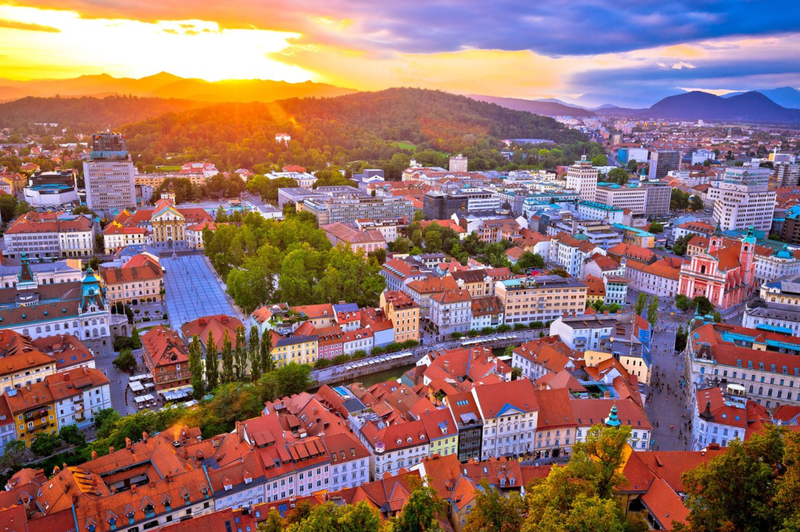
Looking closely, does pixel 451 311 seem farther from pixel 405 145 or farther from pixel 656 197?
pixel 405 145

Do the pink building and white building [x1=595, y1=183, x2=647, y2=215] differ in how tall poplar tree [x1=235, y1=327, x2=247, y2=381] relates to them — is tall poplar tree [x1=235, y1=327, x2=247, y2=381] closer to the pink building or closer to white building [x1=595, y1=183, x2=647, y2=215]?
the pink building

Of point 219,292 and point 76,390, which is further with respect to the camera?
point 219,292

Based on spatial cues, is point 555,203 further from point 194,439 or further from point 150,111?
point 150,111

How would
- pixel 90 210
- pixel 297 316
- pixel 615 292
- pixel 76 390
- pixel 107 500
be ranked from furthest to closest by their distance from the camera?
pixel 90 210
pixel 615 292
pixel 297 316
pixel 76 390
pixel 107 500

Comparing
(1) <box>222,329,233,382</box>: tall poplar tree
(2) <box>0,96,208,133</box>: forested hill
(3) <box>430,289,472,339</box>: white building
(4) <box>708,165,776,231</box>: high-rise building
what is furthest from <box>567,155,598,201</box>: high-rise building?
(2) <box>0,96,208,133</box>: forested hill

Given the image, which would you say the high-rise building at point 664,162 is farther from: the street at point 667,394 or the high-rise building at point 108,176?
the high-rise building at point 108,176

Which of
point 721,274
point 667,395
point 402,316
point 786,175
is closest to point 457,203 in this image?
point 721,274

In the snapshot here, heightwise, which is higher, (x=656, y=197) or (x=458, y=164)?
(x=458, y=164)

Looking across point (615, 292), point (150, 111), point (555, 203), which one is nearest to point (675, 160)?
point (555, 203)
